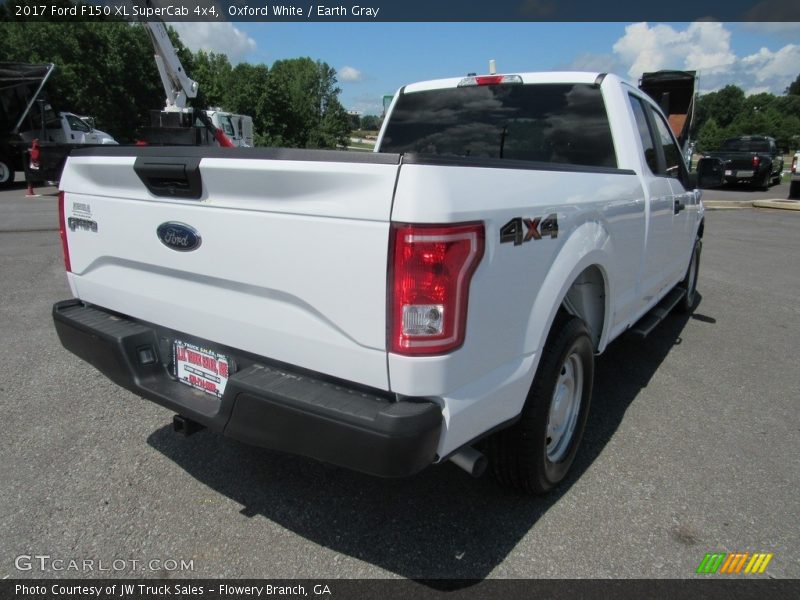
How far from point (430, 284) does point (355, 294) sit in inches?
9.7

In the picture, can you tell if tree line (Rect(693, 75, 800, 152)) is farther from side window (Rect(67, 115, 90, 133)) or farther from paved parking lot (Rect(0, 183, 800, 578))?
paved parking lot (Rect(0, 183, 800, 578))

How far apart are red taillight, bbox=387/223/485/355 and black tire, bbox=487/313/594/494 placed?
2.37 feet

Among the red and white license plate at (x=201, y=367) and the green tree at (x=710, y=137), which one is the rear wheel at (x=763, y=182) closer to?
the red and white license plate at (x=201, y=367)

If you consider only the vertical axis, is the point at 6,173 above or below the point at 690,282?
above

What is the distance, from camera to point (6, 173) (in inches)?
717

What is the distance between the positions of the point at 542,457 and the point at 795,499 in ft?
4.27

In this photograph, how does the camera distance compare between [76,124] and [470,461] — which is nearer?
[470,461]

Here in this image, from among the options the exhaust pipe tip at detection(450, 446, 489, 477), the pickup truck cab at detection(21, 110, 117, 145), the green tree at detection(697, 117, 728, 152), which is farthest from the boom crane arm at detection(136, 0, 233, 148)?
the green tree at detection(697, 117, 728, 152)

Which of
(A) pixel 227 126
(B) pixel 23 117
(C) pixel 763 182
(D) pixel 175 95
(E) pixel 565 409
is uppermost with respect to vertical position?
(D) pixel 175 95

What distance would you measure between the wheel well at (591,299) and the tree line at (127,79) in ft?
90.8

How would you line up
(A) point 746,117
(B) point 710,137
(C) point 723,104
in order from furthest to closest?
1. (C) point 723,104
2. (A) point 746,117
3. (B) point 710,137

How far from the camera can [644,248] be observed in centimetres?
346

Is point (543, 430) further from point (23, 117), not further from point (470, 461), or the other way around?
point (23, 117)

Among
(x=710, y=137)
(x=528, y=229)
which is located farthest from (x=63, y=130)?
(x=710, y=137)
